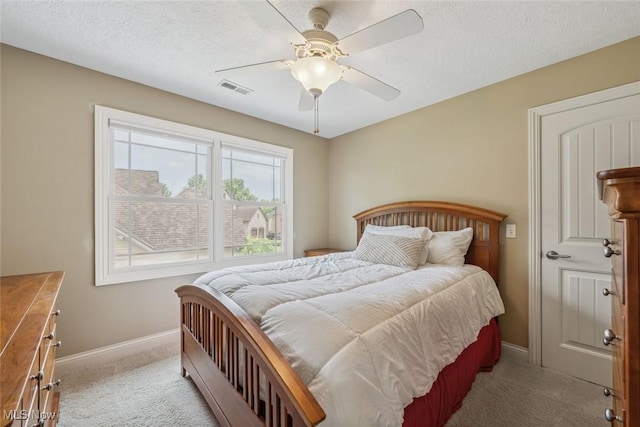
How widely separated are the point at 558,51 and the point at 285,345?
2.87 metres

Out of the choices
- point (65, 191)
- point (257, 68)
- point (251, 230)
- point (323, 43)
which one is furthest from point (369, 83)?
point (65, 191)

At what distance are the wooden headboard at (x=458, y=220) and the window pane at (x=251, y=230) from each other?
1.36 metres

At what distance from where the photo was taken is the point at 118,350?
2533 mm

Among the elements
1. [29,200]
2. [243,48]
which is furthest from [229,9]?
[29,200]

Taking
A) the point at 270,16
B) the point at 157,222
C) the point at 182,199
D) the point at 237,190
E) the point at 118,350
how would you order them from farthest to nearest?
the point at 237,190 < the point at 182,199 < the point at 157,222 < the point at 118,350 < the point at 270,16

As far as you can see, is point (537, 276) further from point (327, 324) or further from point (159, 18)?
point (159, 18)

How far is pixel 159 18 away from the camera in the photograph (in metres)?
1.83

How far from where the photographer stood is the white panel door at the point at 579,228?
2.07 meters

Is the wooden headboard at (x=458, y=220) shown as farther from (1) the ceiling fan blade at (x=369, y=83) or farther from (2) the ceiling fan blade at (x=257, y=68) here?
(2) the ceiling fan blade at (x=257, y=68)

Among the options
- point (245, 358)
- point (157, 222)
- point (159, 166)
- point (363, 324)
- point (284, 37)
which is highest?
point (284, 37)

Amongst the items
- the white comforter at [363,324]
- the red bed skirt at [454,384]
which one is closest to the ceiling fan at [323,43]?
the white comforter at [363,324]

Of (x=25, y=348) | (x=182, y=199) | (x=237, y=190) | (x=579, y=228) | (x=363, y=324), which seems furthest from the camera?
(x=237, y=190)

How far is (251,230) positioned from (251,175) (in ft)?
2.36

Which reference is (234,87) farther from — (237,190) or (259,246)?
(259,246)
